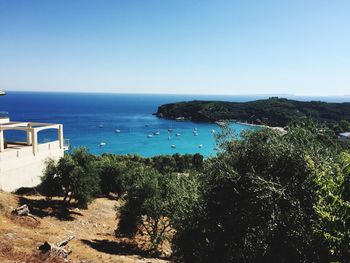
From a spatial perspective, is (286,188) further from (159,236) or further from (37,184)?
(37,184)

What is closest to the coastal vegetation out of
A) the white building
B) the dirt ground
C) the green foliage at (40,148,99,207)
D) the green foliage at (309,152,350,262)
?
the green foliage at (309,152,350,262)

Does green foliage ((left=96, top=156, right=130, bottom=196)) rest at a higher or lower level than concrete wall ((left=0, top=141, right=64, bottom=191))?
lower

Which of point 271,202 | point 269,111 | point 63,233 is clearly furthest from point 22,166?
point 269,111

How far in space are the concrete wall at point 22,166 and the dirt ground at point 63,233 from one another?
2.15 m

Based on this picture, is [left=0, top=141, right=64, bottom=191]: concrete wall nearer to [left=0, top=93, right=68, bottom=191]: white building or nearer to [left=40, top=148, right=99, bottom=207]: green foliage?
[left=0, top=93, right=68, bottom=191]: white building

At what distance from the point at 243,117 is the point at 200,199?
145 metres

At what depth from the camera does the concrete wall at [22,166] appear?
27891 mm

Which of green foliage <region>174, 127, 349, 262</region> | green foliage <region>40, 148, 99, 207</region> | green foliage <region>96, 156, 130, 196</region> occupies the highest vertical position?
green foliage <region>174, 127, 349, 262</region>

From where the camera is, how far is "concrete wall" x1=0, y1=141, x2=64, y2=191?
27891 millimetres

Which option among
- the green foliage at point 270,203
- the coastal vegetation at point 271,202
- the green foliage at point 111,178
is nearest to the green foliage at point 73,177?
the green foliage at point 111,178

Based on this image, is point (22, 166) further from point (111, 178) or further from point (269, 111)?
point (269, 111)

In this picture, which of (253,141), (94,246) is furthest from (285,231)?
(94,246)

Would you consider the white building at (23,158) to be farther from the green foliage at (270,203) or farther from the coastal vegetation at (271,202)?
the green foliage at (270,203)

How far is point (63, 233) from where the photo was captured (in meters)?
20.1
